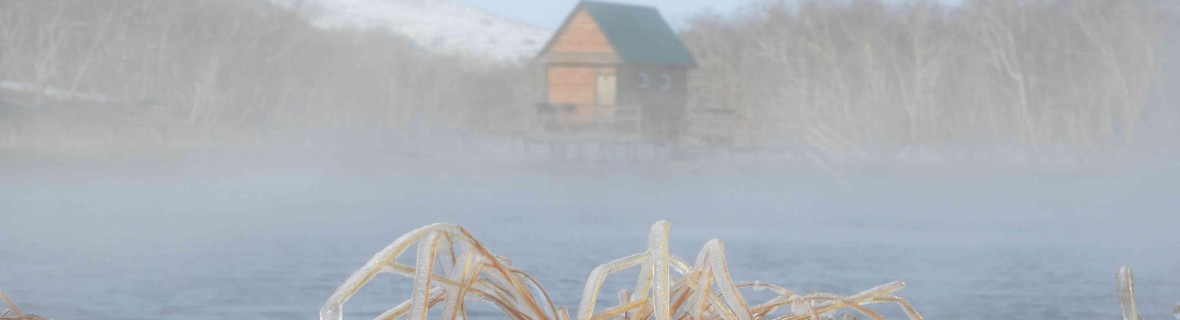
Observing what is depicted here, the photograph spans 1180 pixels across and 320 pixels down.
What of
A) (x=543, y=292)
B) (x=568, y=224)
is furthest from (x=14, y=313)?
(x=568, y=224)

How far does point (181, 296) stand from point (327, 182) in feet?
8.64

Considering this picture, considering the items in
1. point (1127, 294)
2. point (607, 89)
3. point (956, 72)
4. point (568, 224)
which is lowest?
point (1127, 294)

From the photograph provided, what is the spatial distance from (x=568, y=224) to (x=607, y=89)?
1.04 metres

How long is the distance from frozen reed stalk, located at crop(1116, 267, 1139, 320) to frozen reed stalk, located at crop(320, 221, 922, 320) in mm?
38

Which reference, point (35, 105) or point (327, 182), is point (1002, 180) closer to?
point (327, 182)

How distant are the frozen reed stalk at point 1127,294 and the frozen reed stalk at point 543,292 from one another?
1.5 inches

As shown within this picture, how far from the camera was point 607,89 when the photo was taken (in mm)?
8328

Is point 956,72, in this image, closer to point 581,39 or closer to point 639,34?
point 639,34

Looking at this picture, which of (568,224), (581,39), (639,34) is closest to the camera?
(639,34)

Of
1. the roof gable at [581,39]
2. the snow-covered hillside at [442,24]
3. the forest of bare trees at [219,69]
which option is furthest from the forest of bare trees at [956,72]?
the forest of bare trees at [219,69]

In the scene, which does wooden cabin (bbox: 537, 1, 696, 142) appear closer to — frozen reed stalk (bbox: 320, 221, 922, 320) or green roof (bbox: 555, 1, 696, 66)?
green roof (bbox: 555, 1, 696, 66)

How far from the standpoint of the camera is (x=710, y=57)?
819cm

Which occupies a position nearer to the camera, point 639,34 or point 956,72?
point 639,34

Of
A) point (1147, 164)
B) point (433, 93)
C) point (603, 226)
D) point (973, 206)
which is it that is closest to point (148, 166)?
point (433, 93)
